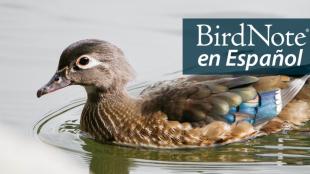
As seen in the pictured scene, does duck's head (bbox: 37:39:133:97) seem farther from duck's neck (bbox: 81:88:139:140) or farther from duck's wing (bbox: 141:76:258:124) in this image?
duck's wing (bbox: 141:76:258:124)

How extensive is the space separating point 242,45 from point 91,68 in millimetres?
3046

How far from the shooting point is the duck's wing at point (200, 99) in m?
9.19

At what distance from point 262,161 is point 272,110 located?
88 cm

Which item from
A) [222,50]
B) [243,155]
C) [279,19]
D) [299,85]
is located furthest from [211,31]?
[243,155]

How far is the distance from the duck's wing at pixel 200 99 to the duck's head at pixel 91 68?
31 cm

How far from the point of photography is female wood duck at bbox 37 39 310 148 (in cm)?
917

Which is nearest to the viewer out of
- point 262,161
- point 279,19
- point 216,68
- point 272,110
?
point 262,161

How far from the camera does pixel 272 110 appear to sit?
962 cm


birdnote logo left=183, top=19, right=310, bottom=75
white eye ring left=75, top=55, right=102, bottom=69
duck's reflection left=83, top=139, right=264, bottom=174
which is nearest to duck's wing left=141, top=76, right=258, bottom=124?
duck's reflection left=83, top=139, right=264, bottom=174

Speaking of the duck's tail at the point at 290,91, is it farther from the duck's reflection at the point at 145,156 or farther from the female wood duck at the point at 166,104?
the duck's reflection at the point at 145,156

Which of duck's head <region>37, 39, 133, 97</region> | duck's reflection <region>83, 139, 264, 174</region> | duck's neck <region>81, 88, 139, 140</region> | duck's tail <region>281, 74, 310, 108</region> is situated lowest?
duck's reflection <region>83, 139, 264, 174</region>

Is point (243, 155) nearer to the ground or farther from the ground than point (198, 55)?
nearer to the ground

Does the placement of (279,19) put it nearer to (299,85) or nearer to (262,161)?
(299,85)

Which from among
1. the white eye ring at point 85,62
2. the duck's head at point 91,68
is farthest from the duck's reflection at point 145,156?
the white eye ring at point 85,62
